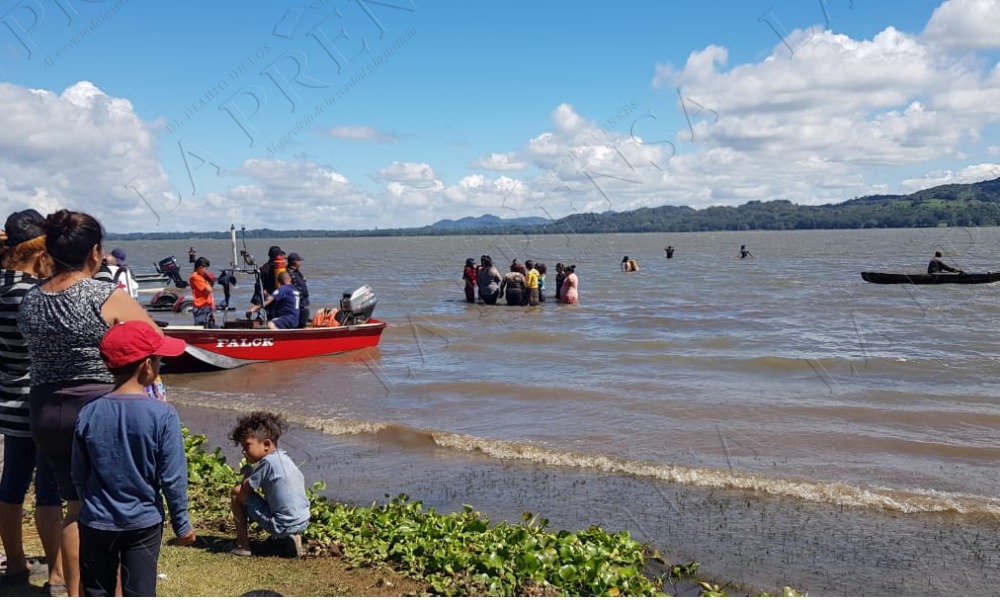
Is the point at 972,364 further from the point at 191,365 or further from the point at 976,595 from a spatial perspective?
the point at 191,365

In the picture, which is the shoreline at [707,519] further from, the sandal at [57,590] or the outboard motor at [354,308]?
the outboard motor at [354,308]

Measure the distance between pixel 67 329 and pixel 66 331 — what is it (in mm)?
11

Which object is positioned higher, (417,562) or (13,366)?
(13,366)

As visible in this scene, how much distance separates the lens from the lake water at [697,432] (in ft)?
21.9

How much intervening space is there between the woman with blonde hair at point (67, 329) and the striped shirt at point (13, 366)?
0.36m

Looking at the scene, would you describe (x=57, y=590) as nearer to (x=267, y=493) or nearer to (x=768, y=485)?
(x=267, y=493)

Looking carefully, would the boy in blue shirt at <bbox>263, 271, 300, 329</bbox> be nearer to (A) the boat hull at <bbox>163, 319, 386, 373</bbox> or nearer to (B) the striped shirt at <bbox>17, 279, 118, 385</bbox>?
(A) the boat hull at <bbox>163, 319, 386, 373</bbox>

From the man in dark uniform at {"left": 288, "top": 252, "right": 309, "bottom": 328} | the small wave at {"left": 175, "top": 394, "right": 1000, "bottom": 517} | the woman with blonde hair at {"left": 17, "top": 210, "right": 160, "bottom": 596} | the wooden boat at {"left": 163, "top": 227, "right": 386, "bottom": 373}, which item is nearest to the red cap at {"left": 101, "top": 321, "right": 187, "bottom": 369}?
the woman with blonde hair at {"left": 17, "top": 210, "right": 160, "bottom": 596}

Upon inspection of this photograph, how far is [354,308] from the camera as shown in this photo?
17047 millimetres

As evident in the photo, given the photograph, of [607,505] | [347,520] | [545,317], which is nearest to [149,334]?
[347,520]

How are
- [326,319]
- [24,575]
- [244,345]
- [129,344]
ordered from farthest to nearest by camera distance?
[326,319], [244,345], [24,575], [129,344]

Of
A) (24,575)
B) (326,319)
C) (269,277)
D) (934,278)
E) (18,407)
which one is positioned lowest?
(934,278)

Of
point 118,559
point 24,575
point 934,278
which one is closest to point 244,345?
point 24,575

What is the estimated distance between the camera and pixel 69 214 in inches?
148
